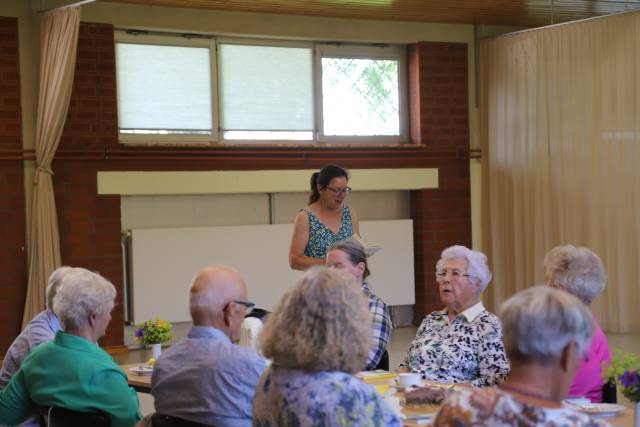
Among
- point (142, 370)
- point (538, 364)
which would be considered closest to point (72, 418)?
point (142, 370)

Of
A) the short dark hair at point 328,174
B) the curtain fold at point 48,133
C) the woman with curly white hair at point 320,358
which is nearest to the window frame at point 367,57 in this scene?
the curtain fold at point 48,133

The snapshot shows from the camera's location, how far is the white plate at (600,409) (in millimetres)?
3039

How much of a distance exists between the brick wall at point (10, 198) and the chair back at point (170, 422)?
5497mm

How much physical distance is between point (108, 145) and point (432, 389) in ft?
18.7

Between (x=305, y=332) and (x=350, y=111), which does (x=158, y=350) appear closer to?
(x=305, y=332)

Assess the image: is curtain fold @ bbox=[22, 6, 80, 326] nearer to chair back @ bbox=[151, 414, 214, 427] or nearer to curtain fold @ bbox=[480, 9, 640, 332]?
curtain fold @ bbox=[480, 9, 640, 332]

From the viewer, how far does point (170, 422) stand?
2832 mm

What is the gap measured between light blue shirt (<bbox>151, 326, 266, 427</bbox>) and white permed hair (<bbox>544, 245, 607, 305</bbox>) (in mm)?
1384

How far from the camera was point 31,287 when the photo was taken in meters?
7.87

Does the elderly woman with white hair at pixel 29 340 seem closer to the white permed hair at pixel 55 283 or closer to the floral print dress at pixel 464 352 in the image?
the white permed hair at pixel 55 283

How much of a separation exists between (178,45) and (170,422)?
6364 mm

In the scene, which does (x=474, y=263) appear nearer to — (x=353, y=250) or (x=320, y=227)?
(x=353, y=250)

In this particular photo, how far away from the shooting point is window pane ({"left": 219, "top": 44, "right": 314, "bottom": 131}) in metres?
8.98

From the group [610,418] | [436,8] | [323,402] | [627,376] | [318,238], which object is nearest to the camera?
[323,402]
